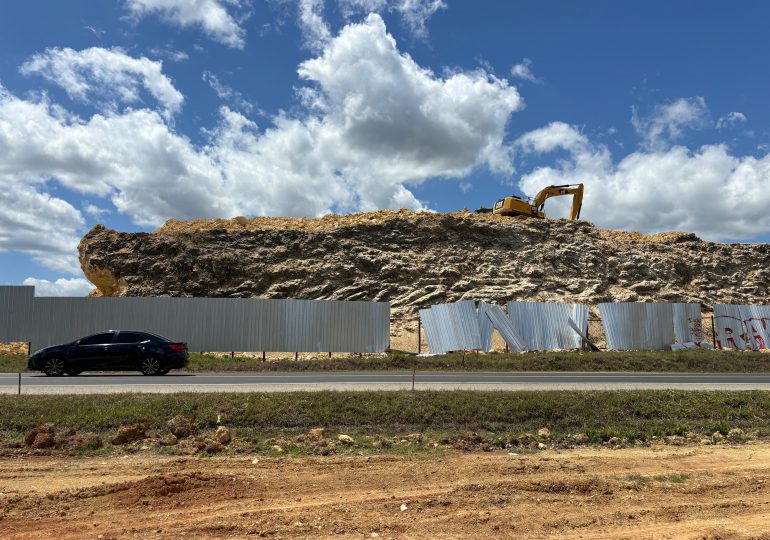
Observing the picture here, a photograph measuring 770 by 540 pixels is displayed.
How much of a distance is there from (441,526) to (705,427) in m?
7.33

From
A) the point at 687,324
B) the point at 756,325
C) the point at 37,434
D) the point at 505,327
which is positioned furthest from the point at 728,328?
the point at 37,434

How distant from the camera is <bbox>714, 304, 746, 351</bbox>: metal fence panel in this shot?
98.3 feet

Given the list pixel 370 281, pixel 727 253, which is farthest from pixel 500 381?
pixel 727 253

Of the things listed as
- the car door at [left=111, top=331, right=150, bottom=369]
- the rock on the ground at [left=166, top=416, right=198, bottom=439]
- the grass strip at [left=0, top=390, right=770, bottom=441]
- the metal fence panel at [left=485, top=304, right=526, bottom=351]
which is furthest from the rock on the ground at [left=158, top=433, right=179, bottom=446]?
the metal fence panel at [left=485, top=304, right=526, bottom=351]

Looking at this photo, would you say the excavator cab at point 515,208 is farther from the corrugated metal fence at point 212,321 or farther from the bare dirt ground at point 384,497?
the bare dirt ground at point 384,497

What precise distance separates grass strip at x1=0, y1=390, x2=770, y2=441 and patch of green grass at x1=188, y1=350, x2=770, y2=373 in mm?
9188

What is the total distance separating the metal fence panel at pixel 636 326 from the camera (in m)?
27.7

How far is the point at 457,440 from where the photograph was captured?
29.3ft

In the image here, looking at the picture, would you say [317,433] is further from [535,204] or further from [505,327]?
[535,204]

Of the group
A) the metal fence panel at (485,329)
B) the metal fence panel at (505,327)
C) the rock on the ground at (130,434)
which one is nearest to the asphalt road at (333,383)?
the rock on the ground at (130,434)

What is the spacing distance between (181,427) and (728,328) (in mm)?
29759

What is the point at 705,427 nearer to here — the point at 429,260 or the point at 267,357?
the point at 267,357

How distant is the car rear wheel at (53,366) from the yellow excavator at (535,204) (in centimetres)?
3225

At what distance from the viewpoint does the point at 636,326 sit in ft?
91.7
